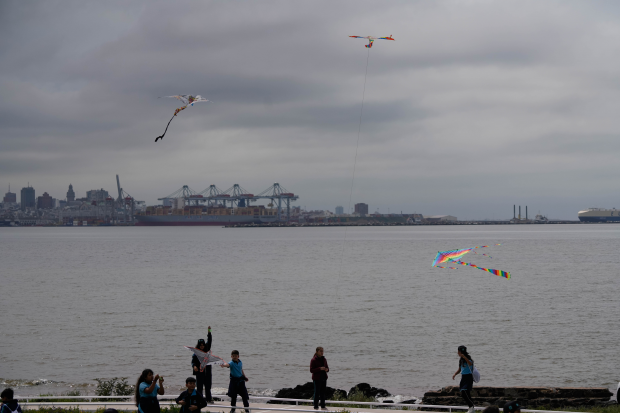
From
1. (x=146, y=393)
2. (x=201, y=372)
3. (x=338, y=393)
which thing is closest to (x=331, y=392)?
(x=338, y=393)

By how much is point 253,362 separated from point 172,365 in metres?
3.13

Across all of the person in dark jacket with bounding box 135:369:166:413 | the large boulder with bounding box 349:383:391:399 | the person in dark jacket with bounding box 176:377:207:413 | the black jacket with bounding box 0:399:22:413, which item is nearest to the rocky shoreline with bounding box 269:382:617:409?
the large boulder with bounding box 349:383:391:399

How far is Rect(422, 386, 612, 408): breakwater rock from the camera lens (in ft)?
50.7

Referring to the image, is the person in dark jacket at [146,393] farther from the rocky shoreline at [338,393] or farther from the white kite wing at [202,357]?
the rocky shoreline at [338,393]

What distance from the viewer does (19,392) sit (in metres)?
19.5

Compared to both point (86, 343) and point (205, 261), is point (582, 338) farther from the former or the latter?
point (205, 261)

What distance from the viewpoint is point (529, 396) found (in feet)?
52.5

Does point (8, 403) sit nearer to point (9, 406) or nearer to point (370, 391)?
point (9, 406)

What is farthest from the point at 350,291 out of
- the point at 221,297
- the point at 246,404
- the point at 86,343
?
the point at 246,404

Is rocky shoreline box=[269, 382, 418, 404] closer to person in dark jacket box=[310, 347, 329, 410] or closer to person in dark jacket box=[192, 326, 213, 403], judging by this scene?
person in dark jacket box=[192, 326, 213, 403]

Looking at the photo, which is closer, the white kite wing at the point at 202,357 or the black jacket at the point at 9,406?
the black jacket at the point at 9,406

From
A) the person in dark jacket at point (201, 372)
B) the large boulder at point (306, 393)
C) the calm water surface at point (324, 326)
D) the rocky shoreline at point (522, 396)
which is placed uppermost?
the person in dark jacket at point (201, 372)

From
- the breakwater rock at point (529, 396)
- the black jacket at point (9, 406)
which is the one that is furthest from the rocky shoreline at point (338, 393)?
the black jacket at point (9, 406)

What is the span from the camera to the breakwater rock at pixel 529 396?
1545 cm
